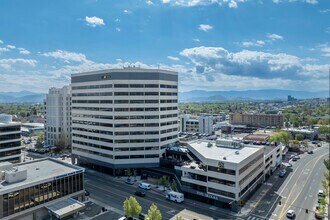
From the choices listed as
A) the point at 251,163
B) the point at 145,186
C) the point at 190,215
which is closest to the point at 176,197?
the point at 190,215

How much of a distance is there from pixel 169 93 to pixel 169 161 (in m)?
25.7

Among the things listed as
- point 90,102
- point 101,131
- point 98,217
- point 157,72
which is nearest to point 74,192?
point 98,217

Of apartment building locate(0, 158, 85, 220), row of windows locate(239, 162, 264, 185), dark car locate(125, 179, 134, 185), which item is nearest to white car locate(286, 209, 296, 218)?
row of windows locate(239, 162, 264, 185)

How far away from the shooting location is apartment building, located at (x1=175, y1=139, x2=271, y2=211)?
6391 centimetres

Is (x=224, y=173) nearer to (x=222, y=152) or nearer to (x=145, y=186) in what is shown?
(x=222, y=152)

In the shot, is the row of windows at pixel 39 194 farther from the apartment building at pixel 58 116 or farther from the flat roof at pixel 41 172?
the apartment building at pixel 58 116

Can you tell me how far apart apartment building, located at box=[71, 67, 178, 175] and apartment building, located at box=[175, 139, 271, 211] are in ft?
62.1

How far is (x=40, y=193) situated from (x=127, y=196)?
2267 cm

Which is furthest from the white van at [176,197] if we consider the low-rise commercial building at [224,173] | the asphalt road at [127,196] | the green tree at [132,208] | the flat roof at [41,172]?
the flat roof at [41,172]

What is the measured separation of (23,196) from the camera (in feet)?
190

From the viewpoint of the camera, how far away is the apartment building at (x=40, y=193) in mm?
56469

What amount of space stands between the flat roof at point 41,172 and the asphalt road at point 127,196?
11.5 meters

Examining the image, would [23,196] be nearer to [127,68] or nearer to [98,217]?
[98,217]

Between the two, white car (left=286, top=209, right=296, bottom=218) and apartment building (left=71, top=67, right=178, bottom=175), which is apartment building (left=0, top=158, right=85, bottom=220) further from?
white car (left=286, top=209, right=296, bottom=218)
